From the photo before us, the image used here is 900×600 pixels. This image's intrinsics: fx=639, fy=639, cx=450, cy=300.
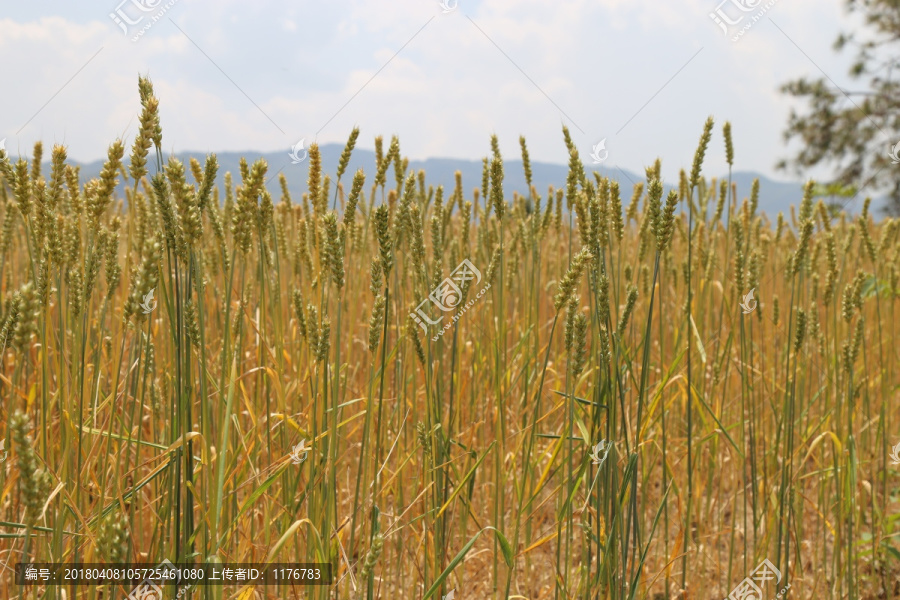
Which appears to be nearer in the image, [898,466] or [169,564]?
[169,564]

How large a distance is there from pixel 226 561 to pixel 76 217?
2.27 feet

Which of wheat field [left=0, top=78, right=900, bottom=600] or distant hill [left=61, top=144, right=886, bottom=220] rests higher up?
distant hill [left=61, top=144, right=886, bottom=220]

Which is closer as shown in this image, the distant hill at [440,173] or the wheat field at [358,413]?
the wheat field at [358,413]

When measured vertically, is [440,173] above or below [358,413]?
above

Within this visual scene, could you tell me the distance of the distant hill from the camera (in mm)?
1457

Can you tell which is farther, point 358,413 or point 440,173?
point 440,173

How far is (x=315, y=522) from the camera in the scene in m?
1.13

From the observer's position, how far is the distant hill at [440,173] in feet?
4.78

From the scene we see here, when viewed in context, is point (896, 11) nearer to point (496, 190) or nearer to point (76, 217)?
point (496, 190)

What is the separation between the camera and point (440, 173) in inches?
124

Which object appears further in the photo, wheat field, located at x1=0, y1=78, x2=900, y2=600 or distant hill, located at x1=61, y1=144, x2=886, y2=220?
distant hill, located at x1=61, y1=144, x2=886, y2=220

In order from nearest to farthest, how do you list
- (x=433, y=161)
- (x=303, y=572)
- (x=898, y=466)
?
1. (x=303, y=572)
2. (x=898, y=466)
3. (x=433, y=161)

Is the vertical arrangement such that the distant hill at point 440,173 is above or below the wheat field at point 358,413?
above

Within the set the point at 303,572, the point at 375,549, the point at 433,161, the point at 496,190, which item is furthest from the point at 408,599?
the point at 433,161
